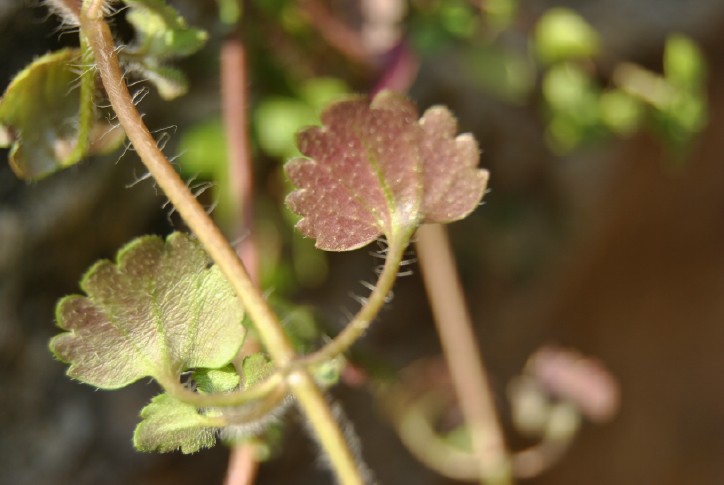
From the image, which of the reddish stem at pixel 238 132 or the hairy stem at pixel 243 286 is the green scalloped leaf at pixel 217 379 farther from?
the reddish stem at pixel 238 132

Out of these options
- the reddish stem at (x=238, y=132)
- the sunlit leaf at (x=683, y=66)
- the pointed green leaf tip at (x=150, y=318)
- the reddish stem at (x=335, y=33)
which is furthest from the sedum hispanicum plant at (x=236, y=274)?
the sunlit leaf at (x=683, y=66)

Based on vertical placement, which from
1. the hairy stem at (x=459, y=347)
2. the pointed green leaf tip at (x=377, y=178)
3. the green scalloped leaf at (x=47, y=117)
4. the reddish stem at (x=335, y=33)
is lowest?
the hairy stem at (x=459, y=347)

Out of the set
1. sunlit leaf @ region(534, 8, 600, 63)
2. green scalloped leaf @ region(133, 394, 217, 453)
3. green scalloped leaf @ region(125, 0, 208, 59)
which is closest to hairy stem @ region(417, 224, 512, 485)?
sunlit leaf @ region(534, 8, 600, 63)

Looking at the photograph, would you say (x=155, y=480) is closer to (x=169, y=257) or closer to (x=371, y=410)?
(x=371, y=410)

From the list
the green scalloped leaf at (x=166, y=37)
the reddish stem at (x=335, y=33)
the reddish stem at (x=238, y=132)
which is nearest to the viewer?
the green scalloped leaf at (x=166, y=37)

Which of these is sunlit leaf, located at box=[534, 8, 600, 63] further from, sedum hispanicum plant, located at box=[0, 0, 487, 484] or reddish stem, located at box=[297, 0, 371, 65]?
sedum hispanicum plant, located at box=[0, 0, 487, 484]

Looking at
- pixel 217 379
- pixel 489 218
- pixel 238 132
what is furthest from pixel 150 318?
pixel 489 218
